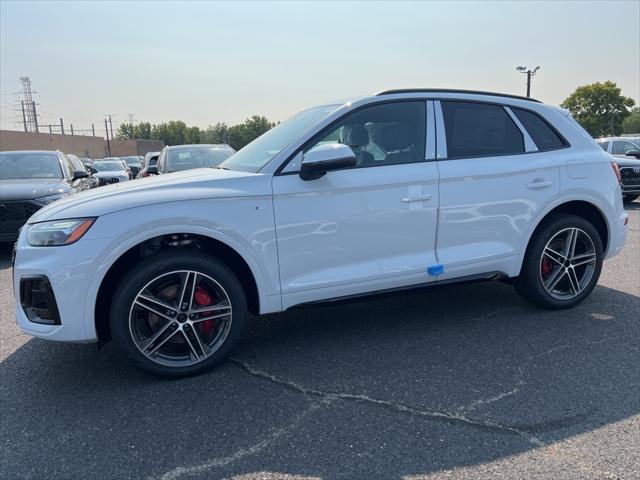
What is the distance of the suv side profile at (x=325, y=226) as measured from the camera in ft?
10.1

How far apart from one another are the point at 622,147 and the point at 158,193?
14.0 m

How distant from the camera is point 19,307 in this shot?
3195 millimetres

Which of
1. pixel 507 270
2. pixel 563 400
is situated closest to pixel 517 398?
pixel 563 400

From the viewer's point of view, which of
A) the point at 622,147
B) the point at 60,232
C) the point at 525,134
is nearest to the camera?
the point at 60,232

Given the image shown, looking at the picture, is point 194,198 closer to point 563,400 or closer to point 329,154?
point 329,154

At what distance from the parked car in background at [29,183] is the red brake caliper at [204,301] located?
16.7 ft

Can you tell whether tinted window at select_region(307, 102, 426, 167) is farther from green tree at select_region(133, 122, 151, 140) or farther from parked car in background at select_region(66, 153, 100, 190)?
green tree at select_region(133, 122, 151, 140)

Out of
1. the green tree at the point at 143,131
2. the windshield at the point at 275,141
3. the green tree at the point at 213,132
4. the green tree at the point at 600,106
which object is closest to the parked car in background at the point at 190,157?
the windshield at the point at 275,141

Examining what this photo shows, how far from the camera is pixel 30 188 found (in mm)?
7465

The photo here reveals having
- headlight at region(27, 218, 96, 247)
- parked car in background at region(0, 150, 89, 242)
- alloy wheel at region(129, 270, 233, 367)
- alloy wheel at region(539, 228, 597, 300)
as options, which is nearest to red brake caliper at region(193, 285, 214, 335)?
alloy wheel at region(129, 270, 233, 367)

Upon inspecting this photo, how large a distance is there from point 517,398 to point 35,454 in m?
2.66

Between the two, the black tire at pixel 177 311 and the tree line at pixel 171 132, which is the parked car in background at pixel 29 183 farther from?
the tree line at pixel 171 132

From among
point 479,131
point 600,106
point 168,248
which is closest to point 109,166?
point 168,248

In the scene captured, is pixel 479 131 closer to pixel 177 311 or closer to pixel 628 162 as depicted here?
pixel 177 311
